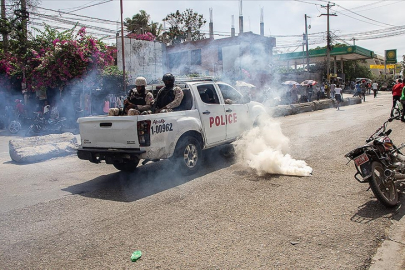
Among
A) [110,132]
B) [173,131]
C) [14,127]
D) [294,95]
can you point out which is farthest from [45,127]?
[294,95]

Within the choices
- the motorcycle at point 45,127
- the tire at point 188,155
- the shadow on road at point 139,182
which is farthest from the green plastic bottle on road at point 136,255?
the motorcycle at point 45,127

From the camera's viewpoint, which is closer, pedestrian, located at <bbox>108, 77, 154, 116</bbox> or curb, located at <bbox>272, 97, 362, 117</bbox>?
pedestrian, located at <bbox>108, 77, 154, 116</bbox>

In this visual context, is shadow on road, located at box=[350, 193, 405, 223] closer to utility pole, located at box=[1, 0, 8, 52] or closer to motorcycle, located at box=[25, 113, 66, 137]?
A: motorcycle, located at box=[25, 113, 66, 137]

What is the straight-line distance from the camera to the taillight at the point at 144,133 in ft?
19.4

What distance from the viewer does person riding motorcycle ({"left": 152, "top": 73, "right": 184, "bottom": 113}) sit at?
6965 millimetres

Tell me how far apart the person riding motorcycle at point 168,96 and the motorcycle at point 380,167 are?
137 inches

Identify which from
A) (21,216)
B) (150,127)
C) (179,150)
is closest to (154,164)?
(179,150)

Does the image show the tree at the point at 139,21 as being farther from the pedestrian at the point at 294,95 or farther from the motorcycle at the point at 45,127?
the motorcycle at the point at 45,127

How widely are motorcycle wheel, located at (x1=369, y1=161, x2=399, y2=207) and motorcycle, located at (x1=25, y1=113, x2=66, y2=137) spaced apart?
13884mm

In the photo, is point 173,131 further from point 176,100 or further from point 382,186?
point 382,186

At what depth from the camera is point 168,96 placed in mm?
7035

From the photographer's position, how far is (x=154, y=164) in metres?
8.03

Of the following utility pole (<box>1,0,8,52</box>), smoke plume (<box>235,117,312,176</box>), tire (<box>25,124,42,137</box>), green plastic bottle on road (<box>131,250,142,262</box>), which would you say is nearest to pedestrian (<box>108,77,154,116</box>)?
smoke plume (<box>235,117,312,176</box>)

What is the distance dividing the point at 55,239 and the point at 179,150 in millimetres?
2936
